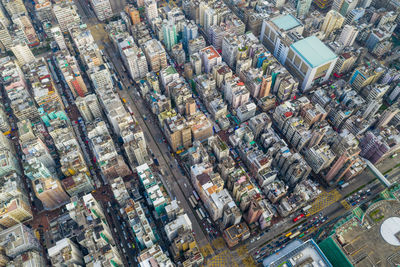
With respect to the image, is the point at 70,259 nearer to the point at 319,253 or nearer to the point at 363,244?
the point at 319,253

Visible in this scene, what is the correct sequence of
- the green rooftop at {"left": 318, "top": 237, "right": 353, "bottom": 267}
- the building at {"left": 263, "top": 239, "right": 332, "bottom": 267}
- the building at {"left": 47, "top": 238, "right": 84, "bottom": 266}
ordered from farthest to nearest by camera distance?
the building at {"left": 47, "top": 238, "right": 84, "bottom": 266}, the green rooftop at {"left": 318, "top": 237, "right": 353, "bottom": 267}, the building at {"left": 263, "top": 239, "right": 332, "bottom": 267}

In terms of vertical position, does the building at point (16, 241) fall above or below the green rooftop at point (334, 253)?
below

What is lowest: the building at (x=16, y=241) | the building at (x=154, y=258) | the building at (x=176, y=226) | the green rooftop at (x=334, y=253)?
the building at (x=16, y=241)

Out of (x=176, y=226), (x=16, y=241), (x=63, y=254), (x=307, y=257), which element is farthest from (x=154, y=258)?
(x=16, y=241)

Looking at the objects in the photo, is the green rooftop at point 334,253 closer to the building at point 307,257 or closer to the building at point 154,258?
the building at point 307,257

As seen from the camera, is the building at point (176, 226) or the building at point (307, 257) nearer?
the building at point (307, 257)

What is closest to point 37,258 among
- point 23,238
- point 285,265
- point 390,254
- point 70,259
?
point 23,238

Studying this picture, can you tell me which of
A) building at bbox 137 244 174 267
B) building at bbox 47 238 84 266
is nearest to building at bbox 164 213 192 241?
building at bbox 137 244 174 267

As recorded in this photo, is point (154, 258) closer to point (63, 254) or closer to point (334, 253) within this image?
point (63, 254)

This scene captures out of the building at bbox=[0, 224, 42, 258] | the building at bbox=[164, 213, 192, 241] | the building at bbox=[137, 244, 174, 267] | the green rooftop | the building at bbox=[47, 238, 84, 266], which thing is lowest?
the building at bbox=[0, 224, 42, 258]

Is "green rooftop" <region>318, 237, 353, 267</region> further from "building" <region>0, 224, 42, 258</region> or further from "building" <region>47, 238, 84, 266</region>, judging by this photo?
"building" <region>0, 224, 42, 258</region>

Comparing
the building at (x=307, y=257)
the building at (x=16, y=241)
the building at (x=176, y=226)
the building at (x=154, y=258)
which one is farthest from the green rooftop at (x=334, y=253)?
the building at (x=16, y=241)
